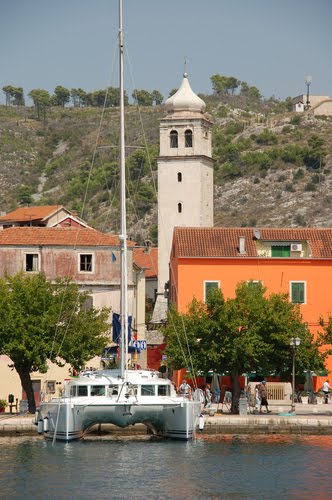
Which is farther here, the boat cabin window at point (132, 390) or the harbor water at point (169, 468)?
the boat cabin window at point (132, 390)

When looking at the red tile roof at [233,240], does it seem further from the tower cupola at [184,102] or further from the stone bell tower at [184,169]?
the tower cupola at [184,102]

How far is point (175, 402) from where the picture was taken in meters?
58.8

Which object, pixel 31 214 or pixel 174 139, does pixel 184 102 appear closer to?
pixel 174 139

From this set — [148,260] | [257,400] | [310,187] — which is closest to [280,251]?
[257,400]

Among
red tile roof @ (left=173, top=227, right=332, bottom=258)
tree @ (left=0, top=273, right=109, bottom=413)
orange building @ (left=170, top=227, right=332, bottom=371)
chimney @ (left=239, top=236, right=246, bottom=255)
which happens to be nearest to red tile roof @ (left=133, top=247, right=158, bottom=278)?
red tile roof @ (left=173, top=227, right=332, bottom=258)

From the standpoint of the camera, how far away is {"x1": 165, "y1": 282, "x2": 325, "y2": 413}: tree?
69812 mm

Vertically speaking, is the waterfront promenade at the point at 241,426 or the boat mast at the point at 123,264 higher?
the boat mast at the point at 123,264

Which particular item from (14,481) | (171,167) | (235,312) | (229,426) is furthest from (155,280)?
(14,481)

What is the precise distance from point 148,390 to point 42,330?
11190mm

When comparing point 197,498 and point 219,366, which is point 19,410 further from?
point 197,498

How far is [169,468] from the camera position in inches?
2061

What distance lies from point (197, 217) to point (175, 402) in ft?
192

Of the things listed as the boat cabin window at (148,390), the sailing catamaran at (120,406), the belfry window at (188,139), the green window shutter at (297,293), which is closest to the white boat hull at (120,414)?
the sailing catamaran at (120,406)

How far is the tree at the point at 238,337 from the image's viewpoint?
6981 centimetres
